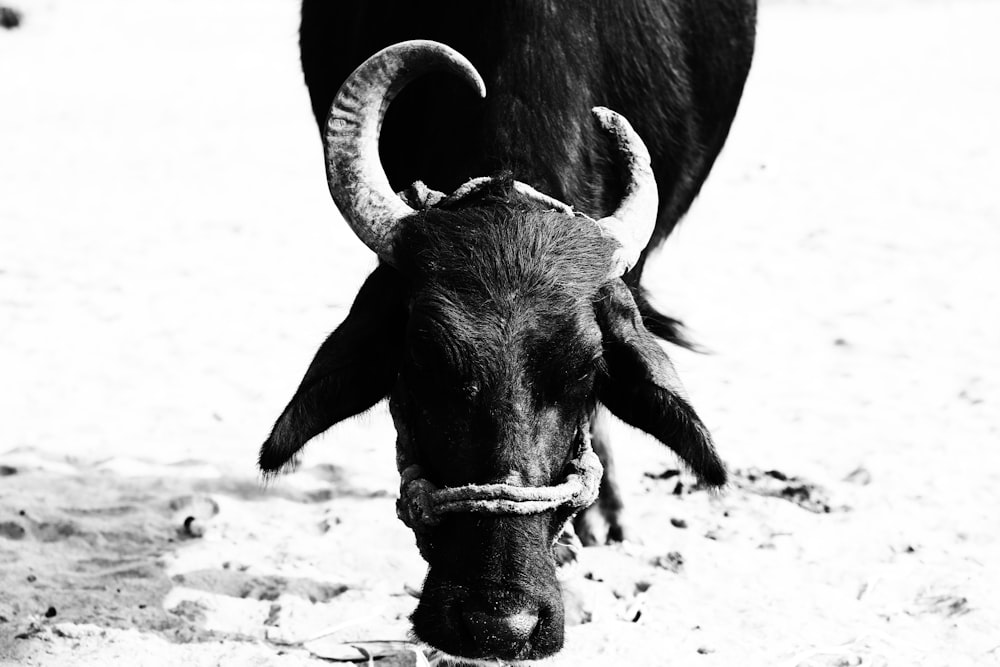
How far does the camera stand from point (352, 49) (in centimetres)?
429

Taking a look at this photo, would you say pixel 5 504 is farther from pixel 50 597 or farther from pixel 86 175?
pixel 86 175

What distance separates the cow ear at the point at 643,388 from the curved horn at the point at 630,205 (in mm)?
82

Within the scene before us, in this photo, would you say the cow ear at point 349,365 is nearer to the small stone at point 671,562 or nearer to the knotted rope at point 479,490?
the knotted rope at point 479,490

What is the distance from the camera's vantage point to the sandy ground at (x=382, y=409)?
157 inches

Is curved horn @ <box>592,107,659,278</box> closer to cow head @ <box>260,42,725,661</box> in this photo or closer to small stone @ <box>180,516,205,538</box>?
cow head @ <box>260,42,725,661</box>

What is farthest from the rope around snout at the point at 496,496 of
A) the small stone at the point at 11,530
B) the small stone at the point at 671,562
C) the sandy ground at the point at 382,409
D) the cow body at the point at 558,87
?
the small stone at the point at 11,530

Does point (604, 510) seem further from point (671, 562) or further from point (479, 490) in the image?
point (479, 490)

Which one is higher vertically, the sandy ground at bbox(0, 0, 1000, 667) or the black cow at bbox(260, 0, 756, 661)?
the black cow at bbox(260, 0, 756, 661)

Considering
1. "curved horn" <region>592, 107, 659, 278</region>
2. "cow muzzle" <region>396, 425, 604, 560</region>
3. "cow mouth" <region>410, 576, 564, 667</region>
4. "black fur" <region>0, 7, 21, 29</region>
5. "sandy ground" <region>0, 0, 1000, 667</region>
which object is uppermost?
"curved horn" <region>592, 107, 659, 278</region>

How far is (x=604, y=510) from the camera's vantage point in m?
4.70

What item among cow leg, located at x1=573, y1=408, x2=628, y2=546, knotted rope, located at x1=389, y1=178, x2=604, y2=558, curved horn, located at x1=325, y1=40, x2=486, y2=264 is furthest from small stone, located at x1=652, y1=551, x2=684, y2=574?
curved horn, located at x1=325, y1=40, x2=486, y2=264

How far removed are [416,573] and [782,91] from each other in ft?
29.0

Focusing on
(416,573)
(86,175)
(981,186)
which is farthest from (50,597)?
(981,186)

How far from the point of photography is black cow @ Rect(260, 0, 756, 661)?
2803mm
